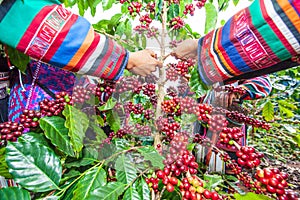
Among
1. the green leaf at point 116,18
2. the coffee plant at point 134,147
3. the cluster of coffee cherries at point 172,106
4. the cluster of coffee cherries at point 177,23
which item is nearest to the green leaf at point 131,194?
the coffee plant at point 134,147

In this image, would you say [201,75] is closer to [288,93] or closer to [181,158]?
[181,158]

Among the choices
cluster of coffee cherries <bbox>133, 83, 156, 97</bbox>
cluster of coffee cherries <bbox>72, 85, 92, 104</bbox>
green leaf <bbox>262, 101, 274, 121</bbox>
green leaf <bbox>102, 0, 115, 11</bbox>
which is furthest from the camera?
green leaf <bbox>262, 101, 274, 121</bbox>

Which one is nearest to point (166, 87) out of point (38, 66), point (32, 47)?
point (32, 47)

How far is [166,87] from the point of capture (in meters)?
0.68

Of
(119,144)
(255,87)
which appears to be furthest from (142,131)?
(255,87)

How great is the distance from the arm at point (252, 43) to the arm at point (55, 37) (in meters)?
0.28

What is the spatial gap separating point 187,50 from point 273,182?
0.39m

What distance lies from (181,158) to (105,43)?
378 millimetres

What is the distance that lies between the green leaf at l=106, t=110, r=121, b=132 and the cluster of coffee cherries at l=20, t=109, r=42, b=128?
228mm

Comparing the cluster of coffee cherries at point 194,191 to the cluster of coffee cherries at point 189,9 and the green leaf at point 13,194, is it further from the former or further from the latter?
the cluster of coffee cherries at point 189,9

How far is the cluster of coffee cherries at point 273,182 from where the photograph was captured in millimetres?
431

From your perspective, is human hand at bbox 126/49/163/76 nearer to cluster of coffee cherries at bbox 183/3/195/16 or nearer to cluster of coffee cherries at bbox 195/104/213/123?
cluster of coffee cherries at bbox 195/104/213/123

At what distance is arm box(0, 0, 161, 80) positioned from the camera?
0.57 meters

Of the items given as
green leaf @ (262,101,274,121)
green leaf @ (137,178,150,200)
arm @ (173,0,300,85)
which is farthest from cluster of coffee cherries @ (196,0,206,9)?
green leaf @ (262,101,274,121)
